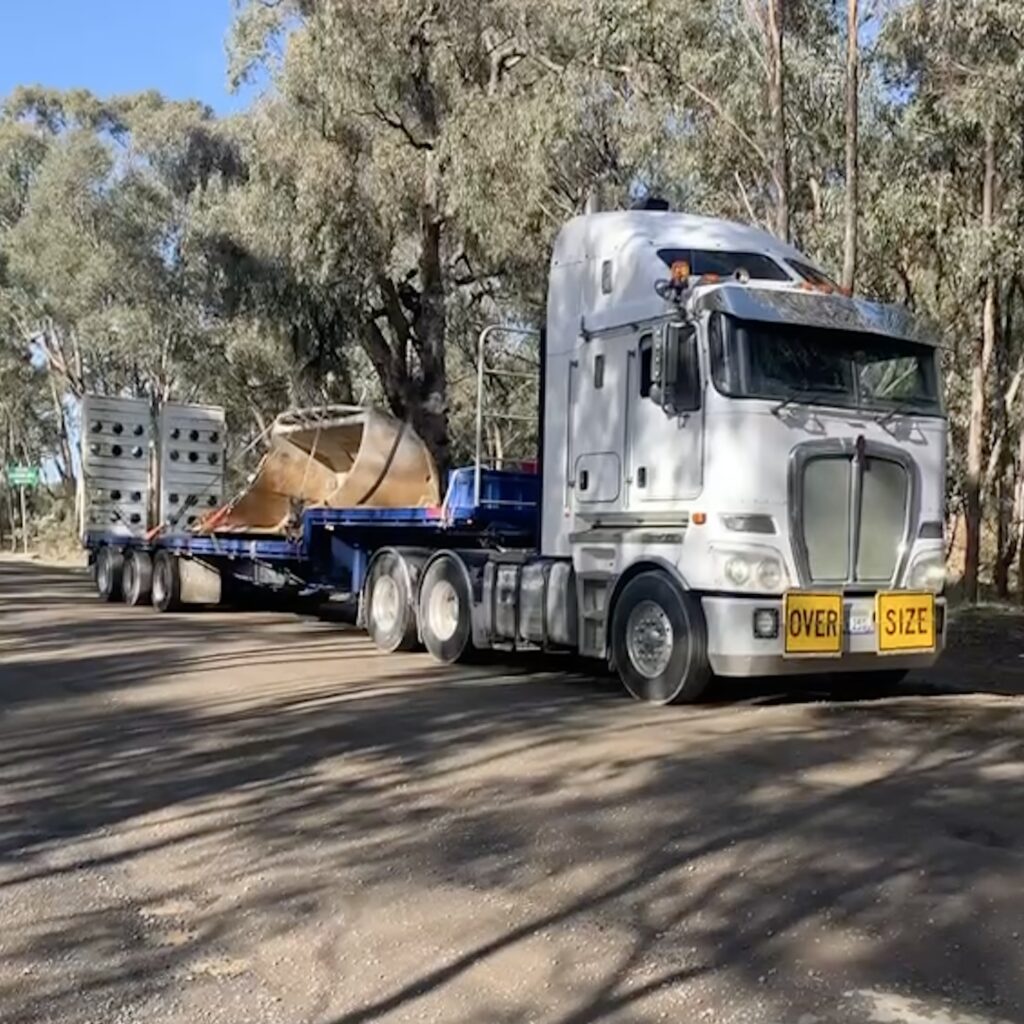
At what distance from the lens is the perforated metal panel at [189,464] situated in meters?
22.2

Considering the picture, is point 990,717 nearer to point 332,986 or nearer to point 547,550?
point 547,550

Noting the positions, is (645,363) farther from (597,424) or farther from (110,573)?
(110,573)

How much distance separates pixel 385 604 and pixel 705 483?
5850mm

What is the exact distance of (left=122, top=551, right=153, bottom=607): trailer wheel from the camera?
2191 centimetres

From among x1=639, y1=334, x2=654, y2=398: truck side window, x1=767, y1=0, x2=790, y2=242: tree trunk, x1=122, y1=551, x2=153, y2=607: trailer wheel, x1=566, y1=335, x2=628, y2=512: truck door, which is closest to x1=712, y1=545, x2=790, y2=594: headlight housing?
x1=566, y1=335, x2=628, y2=512: truck door

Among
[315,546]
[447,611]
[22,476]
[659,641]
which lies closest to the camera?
[659,641]

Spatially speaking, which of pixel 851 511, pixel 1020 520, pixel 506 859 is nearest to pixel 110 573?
pixel 851 511

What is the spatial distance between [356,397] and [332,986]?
109ft

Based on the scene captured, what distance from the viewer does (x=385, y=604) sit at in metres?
15.6

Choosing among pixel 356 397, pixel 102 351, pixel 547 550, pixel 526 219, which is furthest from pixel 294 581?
pixel 102 351

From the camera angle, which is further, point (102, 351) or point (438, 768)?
point (102, 351)

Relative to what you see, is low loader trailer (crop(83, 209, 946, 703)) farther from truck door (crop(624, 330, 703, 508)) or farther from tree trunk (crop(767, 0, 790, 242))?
tree trunk (crop(767, 0, 790, 242))

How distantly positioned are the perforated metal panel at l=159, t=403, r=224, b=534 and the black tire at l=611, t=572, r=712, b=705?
1174 centimetres

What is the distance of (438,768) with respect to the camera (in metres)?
8.55
